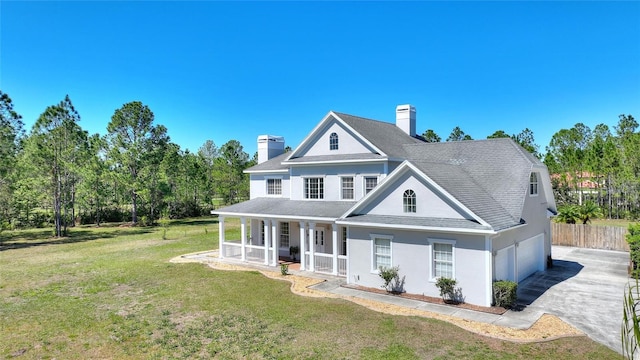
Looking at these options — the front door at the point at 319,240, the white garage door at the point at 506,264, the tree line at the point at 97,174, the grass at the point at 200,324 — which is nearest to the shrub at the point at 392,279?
the grass at the point at 200,324

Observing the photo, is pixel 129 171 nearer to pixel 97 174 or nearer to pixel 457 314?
pixel 97 174

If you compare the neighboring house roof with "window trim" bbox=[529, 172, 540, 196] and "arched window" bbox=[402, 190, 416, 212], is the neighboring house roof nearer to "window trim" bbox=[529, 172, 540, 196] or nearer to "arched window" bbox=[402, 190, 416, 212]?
"arched window" bbox=[402, 190, 416, 212]

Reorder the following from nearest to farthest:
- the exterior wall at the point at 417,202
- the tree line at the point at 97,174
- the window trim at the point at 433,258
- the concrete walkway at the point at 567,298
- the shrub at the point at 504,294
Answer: the concrete walkway at the point at 567,298, the shrub at the point at 504,294, the window trim at the point at 433,258, the exterior wall at the point at 417,202, the tree line at the point at 97,174

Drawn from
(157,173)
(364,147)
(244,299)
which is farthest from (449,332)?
(157,173)

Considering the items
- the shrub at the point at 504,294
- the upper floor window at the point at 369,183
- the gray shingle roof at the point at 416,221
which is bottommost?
the shrub at the point at 504,294

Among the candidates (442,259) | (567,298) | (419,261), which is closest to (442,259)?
(442,259)

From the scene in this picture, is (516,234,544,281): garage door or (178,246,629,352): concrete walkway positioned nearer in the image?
(178,246,629,352): concrete walkway

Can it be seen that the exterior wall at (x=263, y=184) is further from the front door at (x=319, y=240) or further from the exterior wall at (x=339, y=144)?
the front door at (x=319, y=240)

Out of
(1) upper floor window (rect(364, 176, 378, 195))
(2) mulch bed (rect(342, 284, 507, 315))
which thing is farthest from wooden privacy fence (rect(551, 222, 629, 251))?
(2) mulch bed (rect(342, 284, 507, 315))

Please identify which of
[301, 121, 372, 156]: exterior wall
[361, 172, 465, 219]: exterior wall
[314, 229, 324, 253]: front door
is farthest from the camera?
[314, 229, 324, 253]: front door
